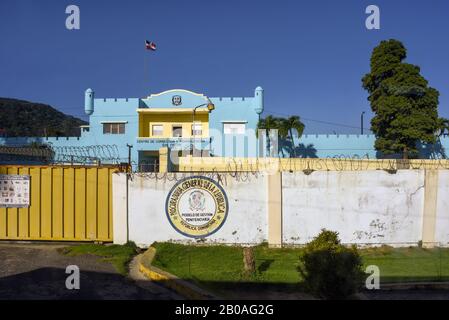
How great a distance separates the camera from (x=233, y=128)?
94.0ft

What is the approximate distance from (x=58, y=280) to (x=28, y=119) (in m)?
68.4

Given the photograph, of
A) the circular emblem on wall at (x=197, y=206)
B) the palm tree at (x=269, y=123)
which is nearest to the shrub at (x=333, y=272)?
the circular emblem on wall at (x=197, y=206)

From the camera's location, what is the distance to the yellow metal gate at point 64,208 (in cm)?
1202

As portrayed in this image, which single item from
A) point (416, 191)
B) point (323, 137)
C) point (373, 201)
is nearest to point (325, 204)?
point (373, 201)

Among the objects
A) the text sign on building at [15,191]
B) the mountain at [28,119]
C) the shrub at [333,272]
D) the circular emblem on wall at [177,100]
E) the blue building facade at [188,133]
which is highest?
the mountain at [28,119]

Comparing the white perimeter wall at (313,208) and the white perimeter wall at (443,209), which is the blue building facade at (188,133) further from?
the white perimeter wall at (443,209)

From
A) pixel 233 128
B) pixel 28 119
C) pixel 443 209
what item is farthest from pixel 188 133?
pixel 28 119

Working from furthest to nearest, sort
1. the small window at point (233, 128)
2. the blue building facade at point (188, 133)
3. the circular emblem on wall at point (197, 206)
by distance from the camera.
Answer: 1. the small window at point (233, 128)
2. the blue building facade at point (188, 133)
3. the circular emblem on wall at point (197, 206)

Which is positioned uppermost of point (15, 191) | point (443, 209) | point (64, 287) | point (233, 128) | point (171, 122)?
point (171, 122)

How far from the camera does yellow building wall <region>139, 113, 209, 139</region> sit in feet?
98.8

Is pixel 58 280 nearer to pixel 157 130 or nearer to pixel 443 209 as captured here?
pixel 443 209

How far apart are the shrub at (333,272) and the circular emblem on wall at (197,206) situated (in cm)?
512

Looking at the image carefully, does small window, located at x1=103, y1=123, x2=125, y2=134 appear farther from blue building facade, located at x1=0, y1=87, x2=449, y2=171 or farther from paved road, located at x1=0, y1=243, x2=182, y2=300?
paved road, located at x1=0, y1=243, x2=182, y2=300
